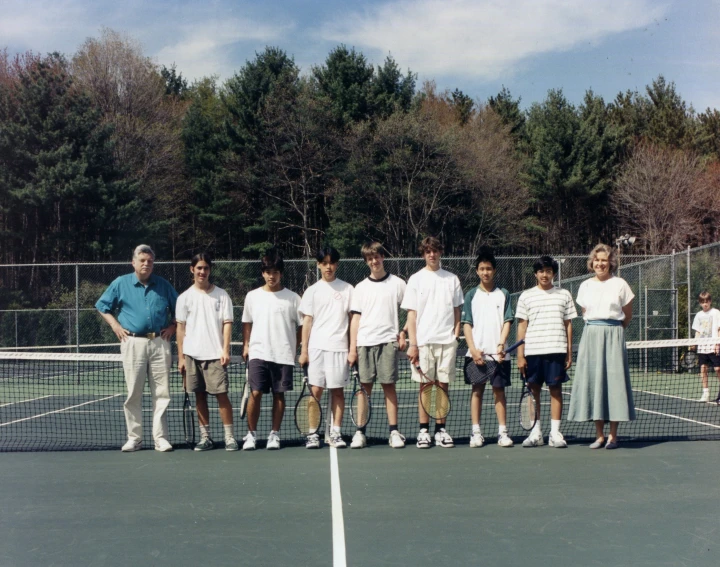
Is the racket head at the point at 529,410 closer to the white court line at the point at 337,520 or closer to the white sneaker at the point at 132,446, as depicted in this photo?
the white court line at the point at 337,520

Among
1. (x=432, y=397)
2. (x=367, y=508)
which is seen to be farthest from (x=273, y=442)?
(x=367, y=508)

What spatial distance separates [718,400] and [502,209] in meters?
27.8

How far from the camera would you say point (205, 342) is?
7129 mm

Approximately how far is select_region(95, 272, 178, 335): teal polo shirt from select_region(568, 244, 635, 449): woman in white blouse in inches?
141

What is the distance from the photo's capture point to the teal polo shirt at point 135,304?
23.6 ft

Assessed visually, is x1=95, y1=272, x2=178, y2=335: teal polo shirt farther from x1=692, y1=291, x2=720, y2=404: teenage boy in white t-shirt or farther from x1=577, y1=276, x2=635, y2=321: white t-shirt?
x1=692, y1=291, x2=720, y2=404: teenage boy in white t-shirt

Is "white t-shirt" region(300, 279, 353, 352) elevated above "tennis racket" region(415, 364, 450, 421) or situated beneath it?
elevated above

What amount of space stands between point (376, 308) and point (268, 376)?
3.54 ft

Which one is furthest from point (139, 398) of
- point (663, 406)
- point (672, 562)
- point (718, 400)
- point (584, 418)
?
point (718, 400)

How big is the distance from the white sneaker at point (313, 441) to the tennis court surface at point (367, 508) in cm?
11

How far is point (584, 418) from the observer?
7.03m

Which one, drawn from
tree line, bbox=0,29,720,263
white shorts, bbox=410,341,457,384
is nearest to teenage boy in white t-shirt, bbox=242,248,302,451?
white shorts, bbox=410,341,457,384

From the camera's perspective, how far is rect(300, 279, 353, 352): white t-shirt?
7.07 m

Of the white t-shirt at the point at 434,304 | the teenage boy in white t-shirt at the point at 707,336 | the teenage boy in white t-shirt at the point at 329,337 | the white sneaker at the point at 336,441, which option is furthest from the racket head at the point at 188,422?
the teenage boy in white t-shirt at the point at 707,336
